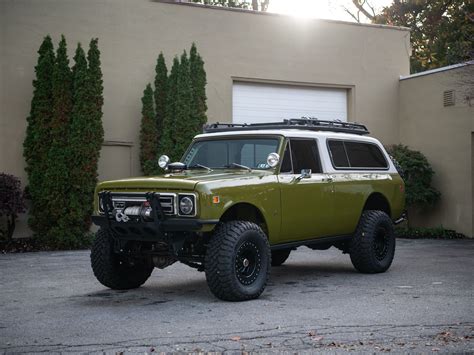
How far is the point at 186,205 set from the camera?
784cm

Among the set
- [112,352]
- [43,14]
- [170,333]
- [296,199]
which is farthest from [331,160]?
[43,14]

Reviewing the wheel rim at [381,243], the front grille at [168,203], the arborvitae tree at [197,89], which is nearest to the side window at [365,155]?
the wheel rim at [381,243]

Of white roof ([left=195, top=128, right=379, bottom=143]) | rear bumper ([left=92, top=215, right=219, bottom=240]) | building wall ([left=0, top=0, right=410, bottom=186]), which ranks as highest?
building wall ([left=0, top=0, right=410, bottom=186])

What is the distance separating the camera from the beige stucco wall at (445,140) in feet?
56.1

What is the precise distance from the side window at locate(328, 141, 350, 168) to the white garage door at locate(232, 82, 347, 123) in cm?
777

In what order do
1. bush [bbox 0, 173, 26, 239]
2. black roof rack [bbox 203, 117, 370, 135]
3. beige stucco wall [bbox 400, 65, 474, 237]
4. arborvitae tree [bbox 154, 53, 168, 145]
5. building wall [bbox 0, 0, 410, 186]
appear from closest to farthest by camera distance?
black roof rack [bbox 203, 117, 370, 135], bush [bbox 0, 173, 26, 239], building wall [bbox 0, 0, 410, 186], arborvitae tree [bbox 154, 53, 168, 145], beige stucco wall [bbox 400, 65, 474, 237]

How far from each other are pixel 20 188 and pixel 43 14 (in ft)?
12.8

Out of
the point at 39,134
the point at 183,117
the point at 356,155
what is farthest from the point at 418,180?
the point at 39,134

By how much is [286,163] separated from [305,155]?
0.54 metres

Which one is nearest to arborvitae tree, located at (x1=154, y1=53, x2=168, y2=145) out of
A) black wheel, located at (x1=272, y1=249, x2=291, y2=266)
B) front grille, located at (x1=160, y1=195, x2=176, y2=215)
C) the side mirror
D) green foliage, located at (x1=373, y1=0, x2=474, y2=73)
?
black wheel, located at (x1=272, y1=249, x2=291, y2=266)

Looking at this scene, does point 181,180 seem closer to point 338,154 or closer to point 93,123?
point 338,154

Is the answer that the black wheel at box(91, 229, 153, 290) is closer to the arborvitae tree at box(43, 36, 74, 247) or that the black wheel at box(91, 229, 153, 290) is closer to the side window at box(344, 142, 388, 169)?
the side window at box(344, 142, 388, 169)

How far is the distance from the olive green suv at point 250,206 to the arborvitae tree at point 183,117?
5.89 meters

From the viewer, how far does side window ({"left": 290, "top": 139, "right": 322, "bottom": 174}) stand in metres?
9.38
